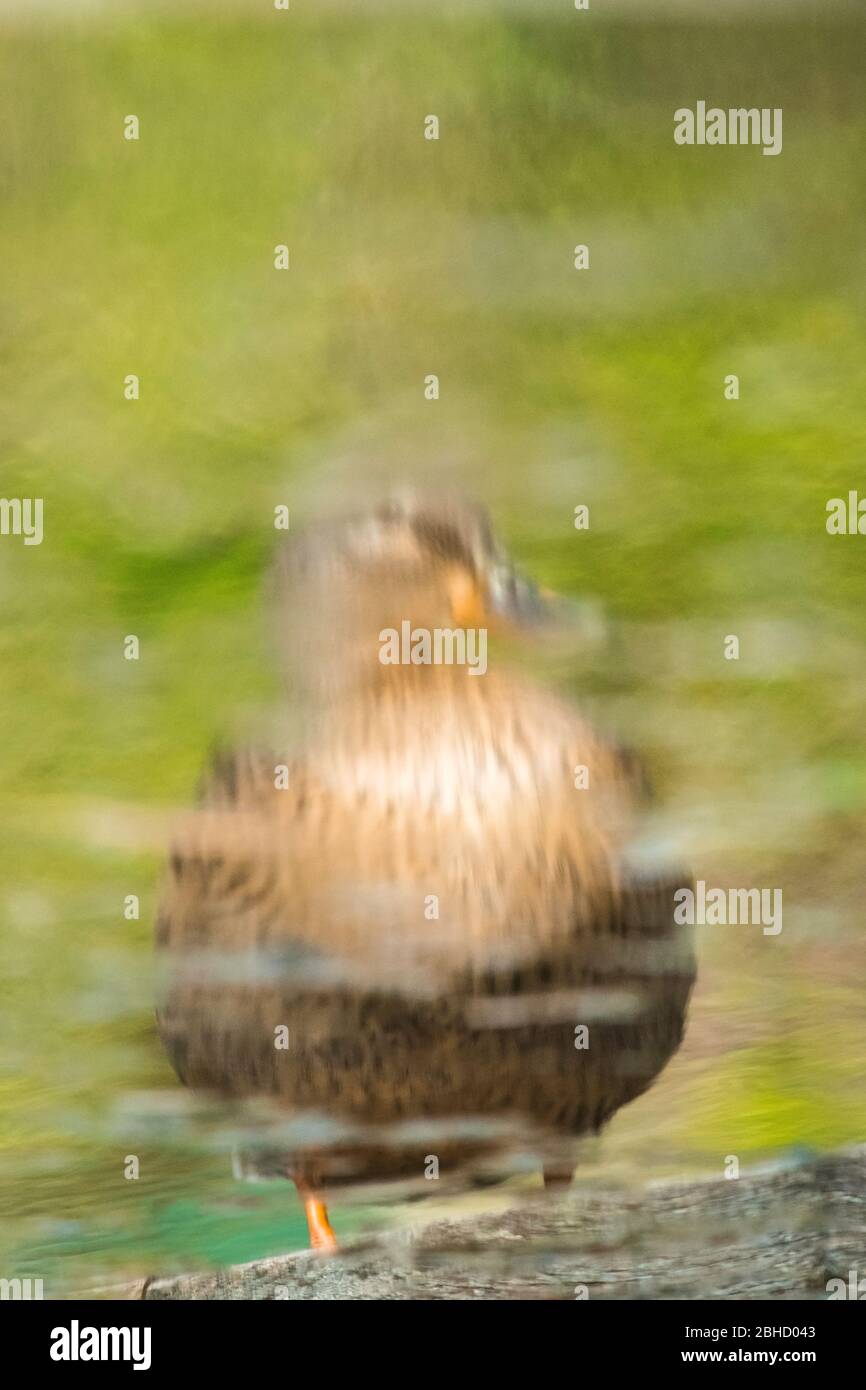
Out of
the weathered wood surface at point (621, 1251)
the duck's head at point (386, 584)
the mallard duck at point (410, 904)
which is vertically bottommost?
the weathered wood surface at point (621, 1251)

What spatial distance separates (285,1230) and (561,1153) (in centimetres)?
26

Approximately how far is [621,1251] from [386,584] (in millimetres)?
660

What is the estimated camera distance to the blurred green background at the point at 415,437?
138 centimetres

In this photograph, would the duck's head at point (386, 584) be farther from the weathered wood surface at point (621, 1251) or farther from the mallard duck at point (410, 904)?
the weathered wood surface at point (621, 1251)

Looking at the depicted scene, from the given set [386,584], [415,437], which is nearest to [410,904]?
[386,584]

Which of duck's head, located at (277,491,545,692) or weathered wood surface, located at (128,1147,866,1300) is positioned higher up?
duck's head, located at (277,491,545,692)

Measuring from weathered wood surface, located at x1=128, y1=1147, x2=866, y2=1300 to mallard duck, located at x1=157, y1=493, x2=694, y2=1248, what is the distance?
0.17 feet

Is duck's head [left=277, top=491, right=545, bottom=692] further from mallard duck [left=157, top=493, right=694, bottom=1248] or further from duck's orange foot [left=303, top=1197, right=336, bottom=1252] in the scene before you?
duck's orange foot [left=303, top=1197, right=336, bottom=1252]

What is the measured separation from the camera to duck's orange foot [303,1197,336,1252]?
1343mm

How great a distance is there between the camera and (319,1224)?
134 centimetres

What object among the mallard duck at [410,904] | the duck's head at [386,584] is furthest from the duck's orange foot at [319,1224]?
the duck's head at [386,584]

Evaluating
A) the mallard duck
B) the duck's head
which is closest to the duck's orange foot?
the mallard duck
